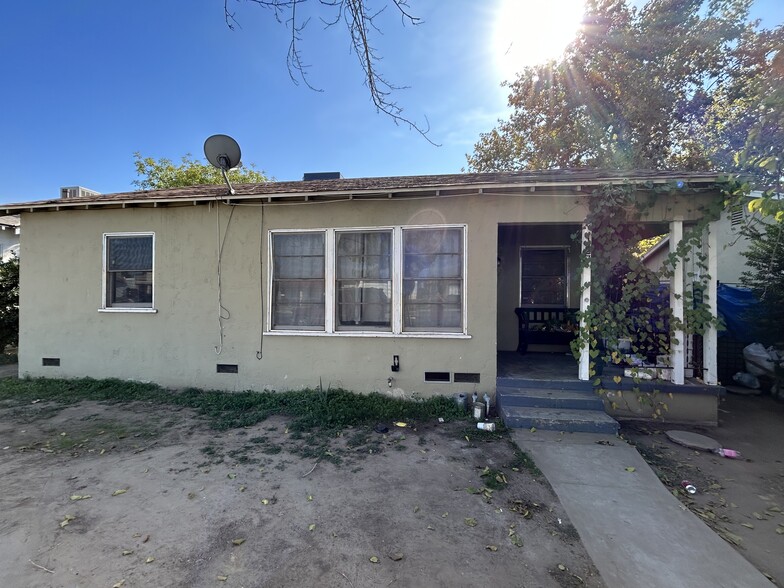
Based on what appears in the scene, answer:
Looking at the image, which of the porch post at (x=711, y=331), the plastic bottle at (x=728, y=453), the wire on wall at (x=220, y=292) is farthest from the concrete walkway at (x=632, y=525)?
the wire on wall at (x=220, y=292)

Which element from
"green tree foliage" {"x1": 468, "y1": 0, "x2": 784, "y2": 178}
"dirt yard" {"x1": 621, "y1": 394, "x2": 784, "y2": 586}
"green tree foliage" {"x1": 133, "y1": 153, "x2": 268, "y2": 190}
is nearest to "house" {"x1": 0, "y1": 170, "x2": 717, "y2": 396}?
"dirt yard" {"x1": 621, "y1": 394, "x2": 784, "y2": 586}

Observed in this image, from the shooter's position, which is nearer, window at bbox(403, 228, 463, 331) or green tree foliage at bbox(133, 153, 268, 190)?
window at bbox(403, 228, 463, 331)

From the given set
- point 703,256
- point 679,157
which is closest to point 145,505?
point 703,256

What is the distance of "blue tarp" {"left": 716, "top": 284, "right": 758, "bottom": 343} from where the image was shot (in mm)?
6757

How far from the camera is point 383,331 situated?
556cm

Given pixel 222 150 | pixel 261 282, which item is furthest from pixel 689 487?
pixel 222 150

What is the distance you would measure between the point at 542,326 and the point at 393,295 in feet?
10.7

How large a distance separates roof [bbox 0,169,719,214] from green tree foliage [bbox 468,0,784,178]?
8186 millimetres

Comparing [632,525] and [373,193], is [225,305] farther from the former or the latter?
[632,525]

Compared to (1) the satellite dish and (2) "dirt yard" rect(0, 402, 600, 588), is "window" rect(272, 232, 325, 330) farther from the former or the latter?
(2) "dirt yard" rect(0, 402, 600, 588)

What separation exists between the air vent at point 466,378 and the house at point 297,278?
15 millimetres

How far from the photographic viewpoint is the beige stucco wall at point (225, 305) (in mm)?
5266

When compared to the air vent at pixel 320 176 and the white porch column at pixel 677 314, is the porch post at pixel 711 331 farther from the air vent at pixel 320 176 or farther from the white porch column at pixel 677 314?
Answer: the air vent at pixel 320 176

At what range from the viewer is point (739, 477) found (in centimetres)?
356
